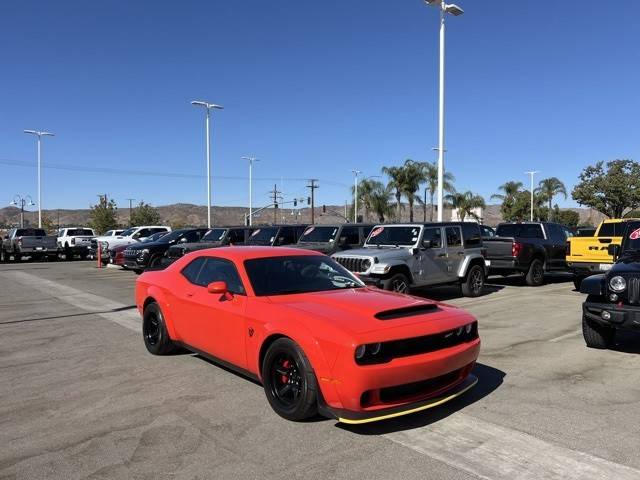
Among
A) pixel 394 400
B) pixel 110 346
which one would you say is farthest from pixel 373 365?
pixel 110 346

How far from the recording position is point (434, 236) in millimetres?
12375

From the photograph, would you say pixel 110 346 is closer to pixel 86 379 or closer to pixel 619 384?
pixel 86 379

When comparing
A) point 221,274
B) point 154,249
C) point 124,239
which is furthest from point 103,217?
point 221,274

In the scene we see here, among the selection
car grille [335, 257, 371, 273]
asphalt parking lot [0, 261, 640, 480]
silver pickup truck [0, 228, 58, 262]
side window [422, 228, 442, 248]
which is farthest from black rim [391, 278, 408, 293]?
silver pickup truck [0, 228, 58, 262]

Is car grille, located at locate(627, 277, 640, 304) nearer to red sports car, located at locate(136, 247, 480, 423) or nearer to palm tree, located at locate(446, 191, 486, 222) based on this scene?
red sports car, located at locate(136, 247, 480, 423)

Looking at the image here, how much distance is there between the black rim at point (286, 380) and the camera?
450 centimetres

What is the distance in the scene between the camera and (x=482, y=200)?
68.2 meters

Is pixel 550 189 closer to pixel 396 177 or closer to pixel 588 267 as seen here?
pixel 396 177

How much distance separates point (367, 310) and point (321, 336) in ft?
1.97

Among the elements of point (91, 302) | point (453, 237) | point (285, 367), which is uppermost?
point (453, 237)

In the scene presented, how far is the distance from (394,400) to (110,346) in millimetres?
4857

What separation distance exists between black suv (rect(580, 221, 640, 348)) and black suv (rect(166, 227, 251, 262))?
44.5 ft

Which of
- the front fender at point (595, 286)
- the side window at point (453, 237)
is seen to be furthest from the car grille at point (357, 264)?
the front fender at point (595, 286)

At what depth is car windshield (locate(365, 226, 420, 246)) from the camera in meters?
12.1
